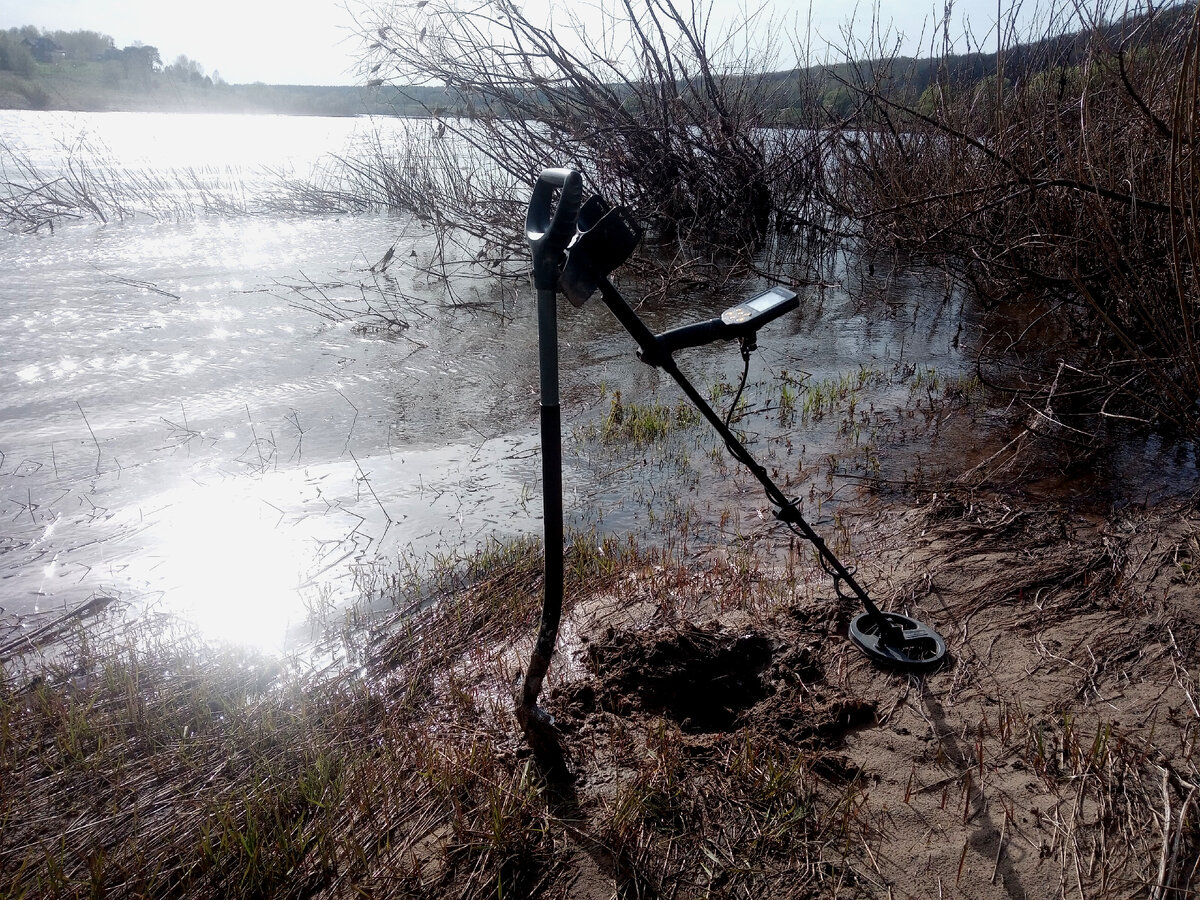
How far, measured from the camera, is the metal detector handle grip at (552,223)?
171cm

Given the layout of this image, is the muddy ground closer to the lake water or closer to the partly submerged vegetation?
the partly submerged vegetation

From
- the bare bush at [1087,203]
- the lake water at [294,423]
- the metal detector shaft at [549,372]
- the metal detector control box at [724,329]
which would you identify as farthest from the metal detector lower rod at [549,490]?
the bare bush at [1087,203]

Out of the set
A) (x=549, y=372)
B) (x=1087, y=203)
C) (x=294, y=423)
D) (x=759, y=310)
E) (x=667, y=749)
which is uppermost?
(x=1087, y=203)

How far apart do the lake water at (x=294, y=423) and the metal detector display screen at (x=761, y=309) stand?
2166mm

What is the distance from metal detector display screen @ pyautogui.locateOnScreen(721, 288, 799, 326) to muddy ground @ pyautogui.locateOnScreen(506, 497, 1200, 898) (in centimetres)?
119

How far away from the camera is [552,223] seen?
172cm

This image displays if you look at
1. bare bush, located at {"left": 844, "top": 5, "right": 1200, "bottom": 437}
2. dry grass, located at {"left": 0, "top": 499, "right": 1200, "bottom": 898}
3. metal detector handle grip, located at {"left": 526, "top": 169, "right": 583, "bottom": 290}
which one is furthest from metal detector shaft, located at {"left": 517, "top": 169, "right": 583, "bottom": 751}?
bare bush, located at {"left": 844, "top": 5, "right": 1200, "bottom": 437}

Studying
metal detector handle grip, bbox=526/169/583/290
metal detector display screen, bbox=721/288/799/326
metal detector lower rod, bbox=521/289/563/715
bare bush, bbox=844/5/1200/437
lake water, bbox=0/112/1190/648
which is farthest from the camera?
lake water, bbox=0/112/1190/648

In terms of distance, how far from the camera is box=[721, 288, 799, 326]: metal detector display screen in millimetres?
1926

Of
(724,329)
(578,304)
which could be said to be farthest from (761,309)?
(578,304)

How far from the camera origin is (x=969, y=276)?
23.0 feet

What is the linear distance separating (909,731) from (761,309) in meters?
1.32

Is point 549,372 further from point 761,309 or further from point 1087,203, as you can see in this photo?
point 1087,203

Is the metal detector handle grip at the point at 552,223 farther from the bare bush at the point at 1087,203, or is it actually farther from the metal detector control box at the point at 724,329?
the bare bush at the point at 1087,203
